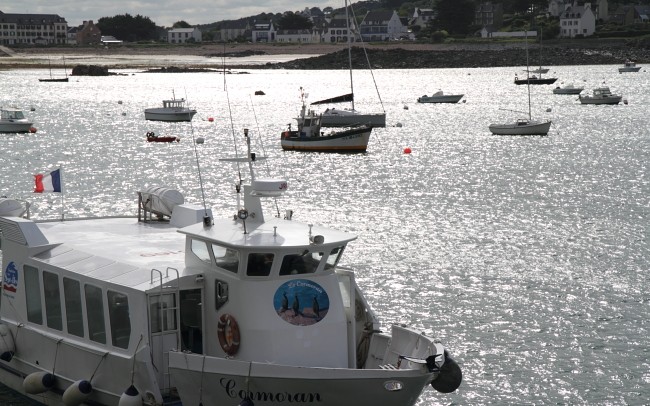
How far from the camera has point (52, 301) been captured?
23516mm

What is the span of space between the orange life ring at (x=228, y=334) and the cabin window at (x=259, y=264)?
0.99m

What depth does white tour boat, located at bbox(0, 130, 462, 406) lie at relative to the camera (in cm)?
1983

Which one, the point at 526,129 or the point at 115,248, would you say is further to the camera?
the point at 526,129

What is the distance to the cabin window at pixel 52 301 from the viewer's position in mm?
23297

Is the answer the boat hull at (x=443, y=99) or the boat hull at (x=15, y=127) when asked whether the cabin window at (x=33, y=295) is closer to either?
the boat hull at (x=15, y=127)

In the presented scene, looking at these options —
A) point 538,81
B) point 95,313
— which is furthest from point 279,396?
point 538,81

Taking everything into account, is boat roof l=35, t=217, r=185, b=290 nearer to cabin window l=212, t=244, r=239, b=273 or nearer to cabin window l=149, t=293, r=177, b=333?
cabin window l=149, t=293, r=177, b=333

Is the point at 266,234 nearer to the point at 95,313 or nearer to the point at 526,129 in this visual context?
the point at 95,313

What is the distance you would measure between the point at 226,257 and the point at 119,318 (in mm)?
2642

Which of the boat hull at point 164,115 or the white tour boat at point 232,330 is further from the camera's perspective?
the boat hull at point 164,115

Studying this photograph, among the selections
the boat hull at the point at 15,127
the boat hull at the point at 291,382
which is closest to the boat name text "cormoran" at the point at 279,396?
the boat hull at the point at 291,382

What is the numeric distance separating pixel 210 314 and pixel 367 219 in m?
30.4

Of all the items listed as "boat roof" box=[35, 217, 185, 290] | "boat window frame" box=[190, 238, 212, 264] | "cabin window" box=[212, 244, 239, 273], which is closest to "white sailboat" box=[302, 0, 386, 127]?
"boat roof" box=[35, 217, 185, 290]

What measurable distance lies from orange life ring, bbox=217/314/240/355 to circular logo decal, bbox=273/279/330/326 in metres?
0.91
